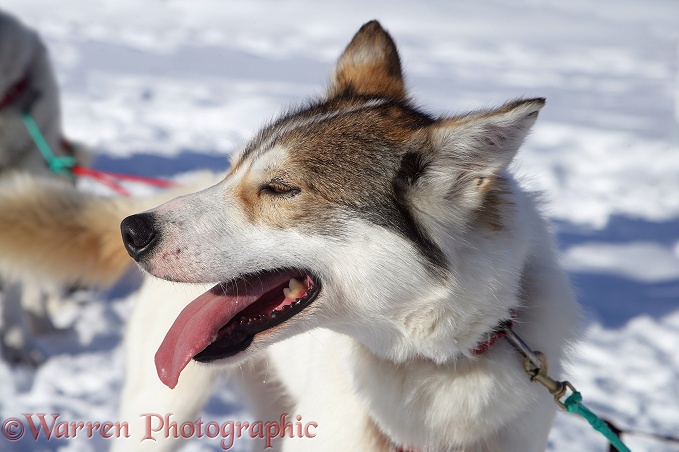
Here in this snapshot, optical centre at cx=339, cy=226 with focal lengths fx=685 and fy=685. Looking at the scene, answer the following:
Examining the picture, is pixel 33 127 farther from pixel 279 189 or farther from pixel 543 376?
pixel 543 376

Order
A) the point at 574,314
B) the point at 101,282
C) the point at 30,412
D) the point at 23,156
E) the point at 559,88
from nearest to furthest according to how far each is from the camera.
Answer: the point at 574,314, the point at 101,282, the point at 30,412, the point at 23,156, the point at 559,88

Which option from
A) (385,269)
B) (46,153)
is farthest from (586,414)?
(46,153)

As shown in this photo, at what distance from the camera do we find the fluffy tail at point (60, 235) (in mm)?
2092

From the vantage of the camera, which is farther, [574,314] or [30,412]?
[30,412]

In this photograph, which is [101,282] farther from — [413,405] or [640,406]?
[640,406]

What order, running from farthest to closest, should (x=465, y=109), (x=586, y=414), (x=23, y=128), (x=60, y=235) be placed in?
(x=465, y=109) < (x=23, y=128) < (x=60, y=235) < (x=586, y=414)

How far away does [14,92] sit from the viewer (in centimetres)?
331

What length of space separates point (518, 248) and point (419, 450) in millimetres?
535

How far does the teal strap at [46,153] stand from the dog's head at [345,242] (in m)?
1.93

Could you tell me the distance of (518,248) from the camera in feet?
5.05

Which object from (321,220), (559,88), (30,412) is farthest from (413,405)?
(559,88)

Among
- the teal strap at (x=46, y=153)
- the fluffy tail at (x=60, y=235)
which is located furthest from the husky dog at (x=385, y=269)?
the teal strap at (x=46, y=153)

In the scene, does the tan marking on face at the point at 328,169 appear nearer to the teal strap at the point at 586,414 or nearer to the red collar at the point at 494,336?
the red collar at the point at 494,336

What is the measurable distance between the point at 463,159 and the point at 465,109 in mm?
2763
